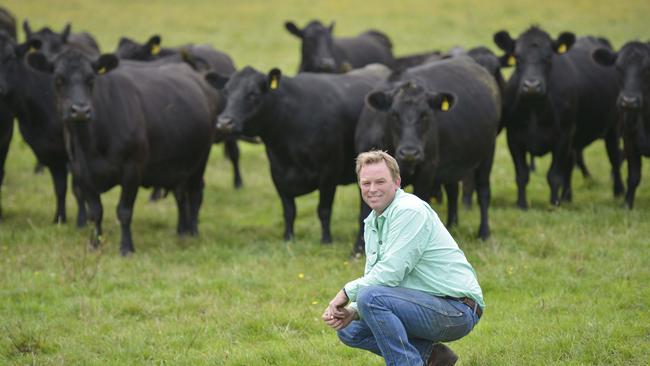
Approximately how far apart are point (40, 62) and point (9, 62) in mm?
1516

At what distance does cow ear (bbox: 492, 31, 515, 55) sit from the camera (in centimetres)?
1295

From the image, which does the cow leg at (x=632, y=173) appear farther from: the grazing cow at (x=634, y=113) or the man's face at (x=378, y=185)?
the man's face at (x=378, y=185)

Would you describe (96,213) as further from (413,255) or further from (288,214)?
(413,255)

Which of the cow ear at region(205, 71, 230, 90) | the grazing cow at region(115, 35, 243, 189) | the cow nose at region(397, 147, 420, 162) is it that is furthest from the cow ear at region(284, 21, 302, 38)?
the cow nose at region(397, 147, 420, 162)

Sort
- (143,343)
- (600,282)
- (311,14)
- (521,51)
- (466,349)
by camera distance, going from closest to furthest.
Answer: (466,349), (143,343), (600,282), (521,51), (311,14)

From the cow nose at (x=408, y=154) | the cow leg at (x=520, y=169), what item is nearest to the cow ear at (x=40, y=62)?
the cow nose at (x=408, y=154)

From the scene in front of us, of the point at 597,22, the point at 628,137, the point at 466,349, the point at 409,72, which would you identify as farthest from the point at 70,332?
the point at 597,22

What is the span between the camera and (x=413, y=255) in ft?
17.6

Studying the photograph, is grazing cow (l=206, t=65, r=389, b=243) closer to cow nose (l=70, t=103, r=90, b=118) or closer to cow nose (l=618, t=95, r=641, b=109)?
cow nose (l=70, t=103, r=90, b=118)

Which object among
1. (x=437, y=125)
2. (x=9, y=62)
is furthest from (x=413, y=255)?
(x=9, y=62)

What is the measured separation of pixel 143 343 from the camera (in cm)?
702

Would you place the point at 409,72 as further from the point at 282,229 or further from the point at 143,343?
the point at 143,343

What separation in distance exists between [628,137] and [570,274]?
3.58 meters

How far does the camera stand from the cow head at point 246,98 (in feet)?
34.8
